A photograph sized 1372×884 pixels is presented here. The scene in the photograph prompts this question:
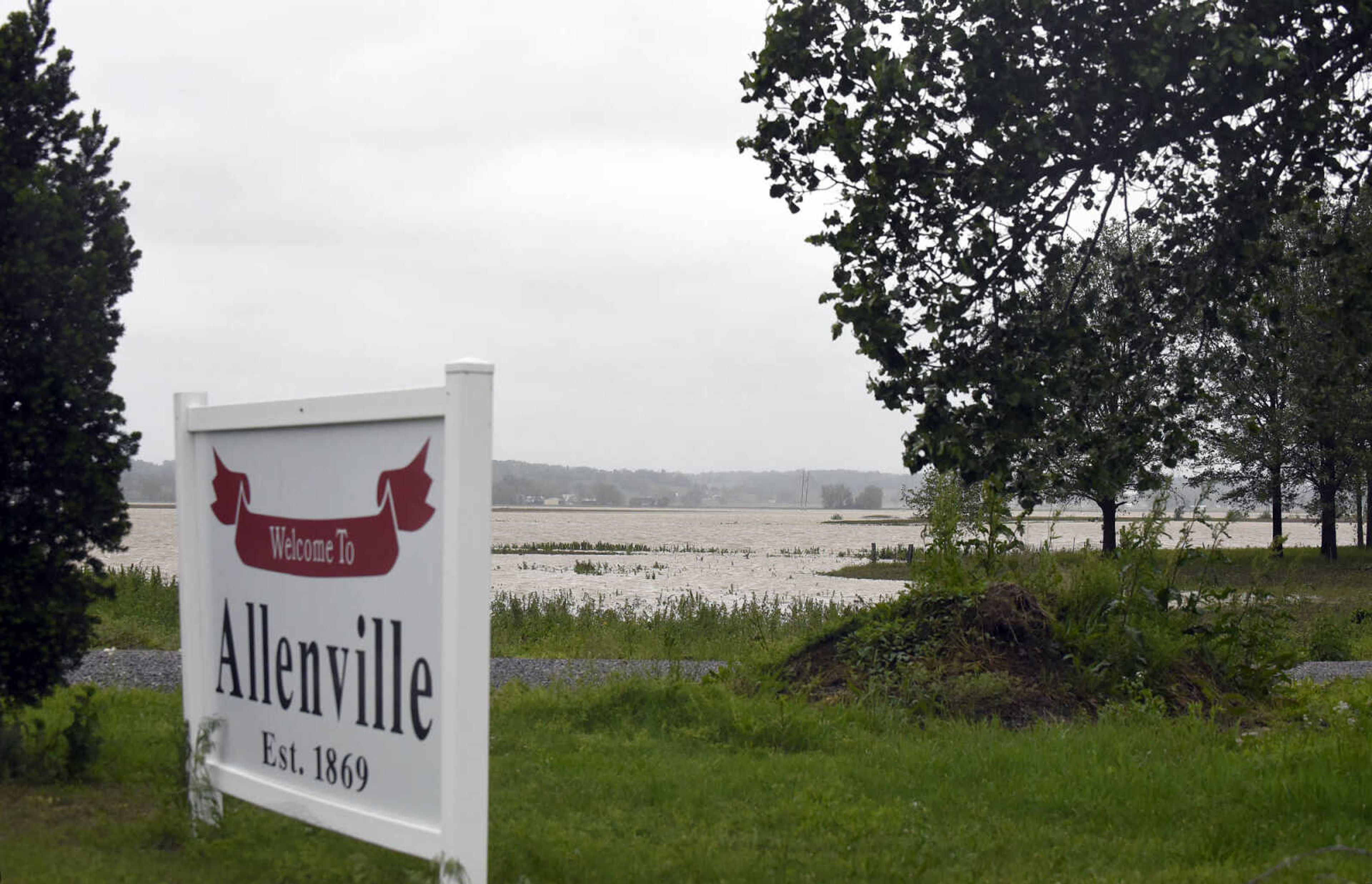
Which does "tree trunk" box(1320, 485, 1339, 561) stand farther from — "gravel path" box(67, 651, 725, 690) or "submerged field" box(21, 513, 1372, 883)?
"gravel path" box(67, 651, 725, 690)

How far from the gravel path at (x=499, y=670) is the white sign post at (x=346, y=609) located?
169 inches

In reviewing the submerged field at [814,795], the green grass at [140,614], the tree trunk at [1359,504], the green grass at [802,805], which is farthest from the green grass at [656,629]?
the tree trunk at [1359,504]

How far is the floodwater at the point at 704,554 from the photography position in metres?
27.8

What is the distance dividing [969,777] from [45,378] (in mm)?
5240

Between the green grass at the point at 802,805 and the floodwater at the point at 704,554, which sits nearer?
the green grass at the point at 802,805

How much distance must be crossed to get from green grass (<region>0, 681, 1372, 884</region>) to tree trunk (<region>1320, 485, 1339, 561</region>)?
106 feet

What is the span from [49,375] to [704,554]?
44471 millimetres

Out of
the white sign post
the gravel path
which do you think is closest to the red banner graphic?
the white sign post

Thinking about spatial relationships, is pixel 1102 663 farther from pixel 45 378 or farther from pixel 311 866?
pixel 45 378

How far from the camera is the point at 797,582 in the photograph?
33.0 m

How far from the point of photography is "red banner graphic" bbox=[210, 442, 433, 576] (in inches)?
159

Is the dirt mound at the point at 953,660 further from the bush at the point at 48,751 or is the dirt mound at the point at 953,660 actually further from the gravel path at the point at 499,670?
the bush at the point at 48,751

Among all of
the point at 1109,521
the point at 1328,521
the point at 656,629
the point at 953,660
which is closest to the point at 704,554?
the point at 1109,521

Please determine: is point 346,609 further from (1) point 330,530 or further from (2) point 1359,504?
(2) point 1359,504
